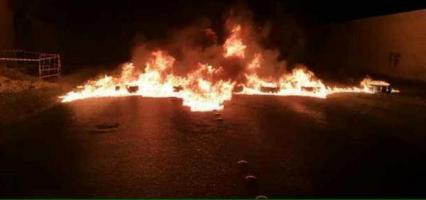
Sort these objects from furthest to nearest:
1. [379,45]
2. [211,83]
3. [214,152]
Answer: [379,45], [211,83], [214,152]

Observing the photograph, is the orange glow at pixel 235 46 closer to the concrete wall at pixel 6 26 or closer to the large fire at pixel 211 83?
the large fire at pixel 211 83

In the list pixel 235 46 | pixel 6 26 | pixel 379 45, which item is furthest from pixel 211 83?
pixel 379 45

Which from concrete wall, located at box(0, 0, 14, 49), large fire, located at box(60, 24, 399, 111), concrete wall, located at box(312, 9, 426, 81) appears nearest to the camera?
large fire, located at box(60, 24, 399, 111)

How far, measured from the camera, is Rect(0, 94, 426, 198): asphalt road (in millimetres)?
7691

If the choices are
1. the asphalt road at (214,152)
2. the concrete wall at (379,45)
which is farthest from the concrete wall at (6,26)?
the concrete wall at (379,45)

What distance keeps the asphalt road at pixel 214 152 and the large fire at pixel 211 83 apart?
2.67 metres

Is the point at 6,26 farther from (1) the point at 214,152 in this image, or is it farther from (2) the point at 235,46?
(1) the point at 214,152

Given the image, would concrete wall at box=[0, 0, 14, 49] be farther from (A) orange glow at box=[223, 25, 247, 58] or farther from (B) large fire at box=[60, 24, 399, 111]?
(A) orange glow at box=[223, 25, 247, 58]

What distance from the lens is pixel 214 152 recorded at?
994 centimetres

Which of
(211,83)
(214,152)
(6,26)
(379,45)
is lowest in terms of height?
(214,152)

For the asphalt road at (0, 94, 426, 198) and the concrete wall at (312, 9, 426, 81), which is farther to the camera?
the concrete wall at (312, 9, 426, 81)

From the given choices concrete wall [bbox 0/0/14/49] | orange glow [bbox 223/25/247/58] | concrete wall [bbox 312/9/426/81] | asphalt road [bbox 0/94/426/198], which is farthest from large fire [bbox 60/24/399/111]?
concrete wall [bbox 0/0/14/49]

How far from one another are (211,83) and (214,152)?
27.5 feet

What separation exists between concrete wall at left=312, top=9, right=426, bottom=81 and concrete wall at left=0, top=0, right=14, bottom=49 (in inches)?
792
